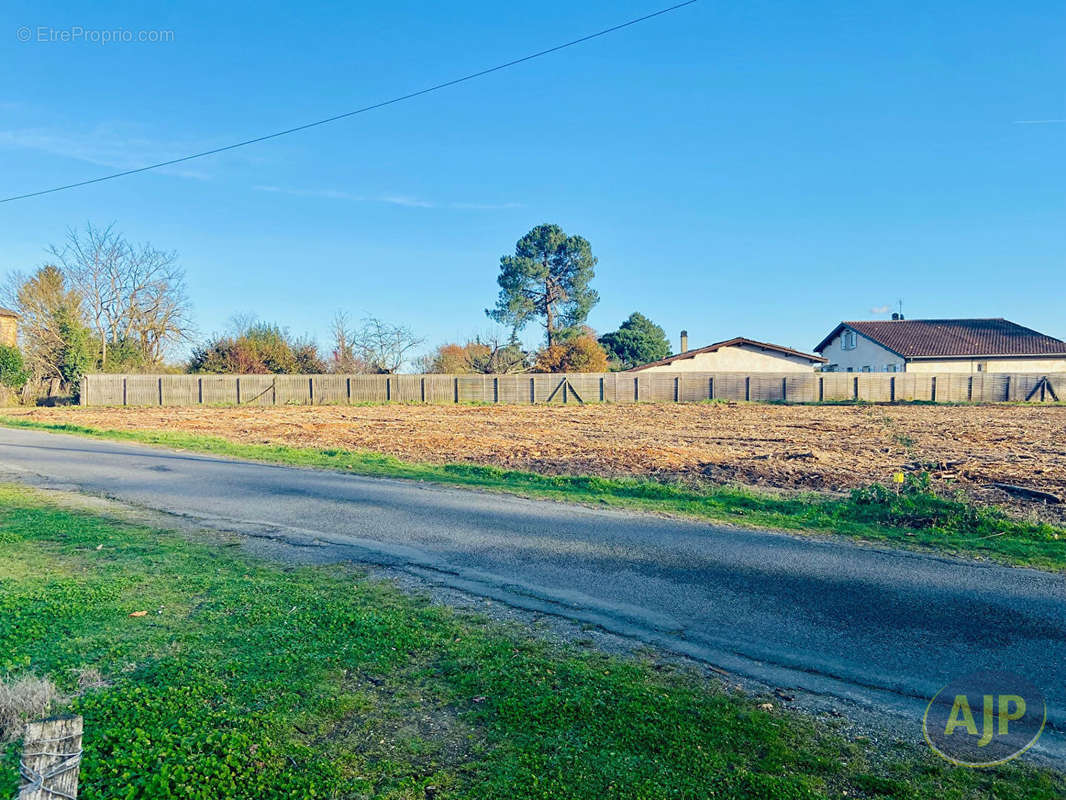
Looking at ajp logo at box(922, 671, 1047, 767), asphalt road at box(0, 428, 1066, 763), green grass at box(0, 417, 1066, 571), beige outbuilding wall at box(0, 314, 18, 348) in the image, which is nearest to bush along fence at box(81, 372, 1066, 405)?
beige outbuilding wall at box(0, 314, 18, 348)

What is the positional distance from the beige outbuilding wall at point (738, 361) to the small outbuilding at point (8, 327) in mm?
44759

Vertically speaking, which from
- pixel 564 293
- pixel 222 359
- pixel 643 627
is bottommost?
pixel 643 627

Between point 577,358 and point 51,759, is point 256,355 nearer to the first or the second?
point 577,358

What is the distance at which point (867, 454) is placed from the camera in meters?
17.0

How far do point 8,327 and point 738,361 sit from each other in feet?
168

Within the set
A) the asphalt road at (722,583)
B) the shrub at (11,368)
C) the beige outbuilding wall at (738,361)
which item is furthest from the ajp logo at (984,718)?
the shrub at (11,368)

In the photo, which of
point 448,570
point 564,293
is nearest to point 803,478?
point 448,570

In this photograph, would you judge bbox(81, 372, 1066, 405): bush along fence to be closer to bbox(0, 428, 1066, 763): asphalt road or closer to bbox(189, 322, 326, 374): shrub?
bbox(189, 322, 326, 374): shrub

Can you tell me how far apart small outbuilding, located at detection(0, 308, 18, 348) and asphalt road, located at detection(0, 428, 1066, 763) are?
1838 inches

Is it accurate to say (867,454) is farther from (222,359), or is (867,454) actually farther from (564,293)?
(564,293)

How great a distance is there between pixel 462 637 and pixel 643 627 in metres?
1.36

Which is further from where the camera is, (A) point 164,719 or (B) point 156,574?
(B) point 156,574

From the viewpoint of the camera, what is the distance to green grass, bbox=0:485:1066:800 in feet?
10.0

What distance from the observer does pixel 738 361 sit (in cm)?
5234
